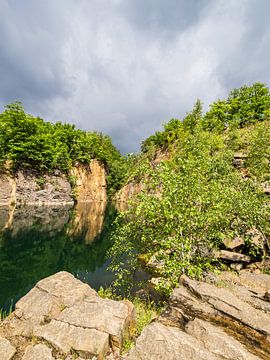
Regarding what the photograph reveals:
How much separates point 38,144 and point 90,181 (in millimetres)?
22755

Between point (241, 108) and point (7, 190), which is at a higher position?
point (241, 108)

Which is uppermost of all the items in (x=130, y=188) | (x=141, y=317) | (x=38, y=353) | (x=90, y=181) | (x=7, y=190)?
(x=90, y=181)

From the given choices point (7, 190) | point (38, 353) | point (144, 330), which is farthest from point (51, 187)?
point (144, 330)

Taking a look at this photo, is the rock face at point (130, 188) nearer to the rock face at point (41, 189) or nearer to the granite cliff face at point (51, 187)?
the granite cliff face at point (51, 187)

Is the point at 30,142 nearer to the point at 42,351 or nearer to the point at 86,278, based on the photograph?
the point at 86,278

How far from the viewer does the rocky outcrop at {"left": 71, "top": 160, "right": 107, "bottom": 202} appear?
65812 millimetres

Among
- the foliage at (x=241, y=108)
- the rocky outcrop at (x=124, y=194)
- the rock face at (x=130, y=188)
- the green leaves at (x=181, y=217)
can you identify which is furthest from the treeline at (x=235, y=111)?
the green leaves at (x=181, y=217)

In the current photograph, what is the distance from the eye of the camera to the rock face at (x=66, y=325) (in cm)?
538

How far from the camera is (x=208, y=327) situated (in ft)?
18.6

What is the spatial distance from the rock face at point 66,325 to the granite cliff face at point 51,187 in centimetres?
4450

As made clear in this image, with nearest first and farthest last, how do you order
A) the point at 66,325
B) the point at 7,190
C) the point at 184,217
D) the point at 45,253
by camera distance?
the point at 66,325
the point at 184,217
the point at 45,253
the point at 7,190

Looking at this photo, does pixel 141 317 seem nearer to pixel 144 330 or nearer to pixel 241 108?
pixel 144 330

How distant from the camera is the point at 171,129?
190 ft

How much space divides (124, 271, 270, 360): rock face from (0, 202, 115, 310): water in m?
9.45
